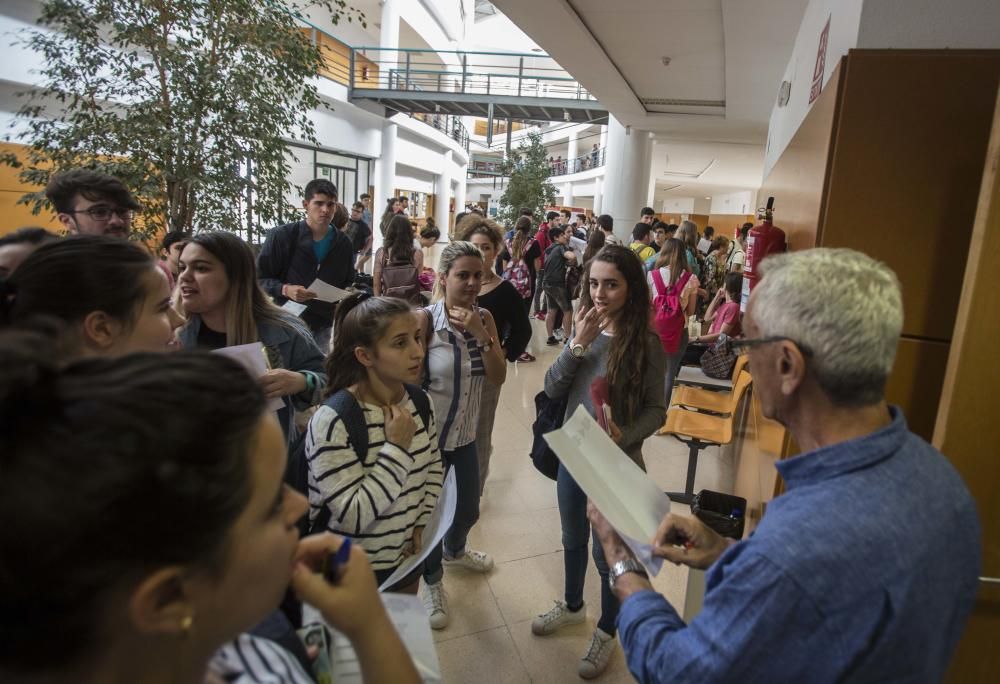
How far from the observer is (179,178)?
12.6 ft

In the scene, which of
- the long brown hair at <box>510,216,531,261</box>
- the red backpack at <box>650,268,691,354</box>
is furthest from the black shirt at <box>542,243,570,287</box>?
the red backpack at <box>650,268,691,354</box>

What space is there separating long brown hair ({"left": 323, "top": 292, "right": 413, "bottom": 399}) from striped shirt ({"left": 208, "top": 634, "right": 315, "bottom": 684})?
1020mm

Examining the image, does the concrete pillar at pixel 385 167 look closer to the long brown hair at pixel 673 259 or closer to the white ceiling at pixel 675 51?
the white ceiling at pixel 675 51

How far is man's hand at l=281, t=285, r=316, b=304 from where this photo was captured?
3541 millimetres

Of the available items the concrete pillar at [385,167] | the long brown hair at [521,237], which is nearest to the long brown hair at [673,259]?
the long brown hair at [521,237]

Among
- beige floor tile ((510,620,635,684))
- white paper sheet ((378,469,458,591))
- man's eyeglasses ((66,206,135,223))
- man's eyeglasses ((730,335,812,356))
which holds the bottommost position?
beige floor tile ((510,620,635,684))

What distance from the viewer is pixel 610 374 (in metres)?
2.19

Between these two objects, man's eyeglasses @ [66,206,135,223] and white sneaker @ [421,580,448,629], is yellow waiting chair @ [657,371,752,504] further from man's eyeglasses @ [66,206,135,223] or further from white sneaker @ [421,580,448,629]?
man's eyeglasses @ [66,206,135,223]

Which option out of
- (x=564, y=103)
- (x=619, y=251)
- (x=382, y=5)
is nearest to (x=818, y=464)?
(x=619, y=251)

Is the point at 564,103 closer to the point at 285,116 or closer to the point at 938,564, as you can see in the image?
the point at 285,116

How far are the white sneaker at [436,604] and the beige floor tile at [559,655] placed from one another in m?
0.30

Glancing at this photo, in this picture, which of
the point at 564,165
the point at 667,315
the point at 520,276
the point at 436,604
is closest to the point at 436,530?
the point at 436,604

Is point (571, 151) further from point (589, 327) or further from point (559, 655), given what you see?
point (559, 655)

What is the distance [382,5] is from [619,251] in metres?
17.1
